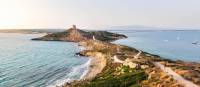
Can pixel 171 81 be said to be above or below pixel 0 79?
above

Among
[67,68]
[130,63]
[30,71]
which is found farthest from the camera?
[67,68]

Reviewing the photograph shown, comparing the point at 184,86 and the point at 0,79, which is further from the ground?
the point at 184,86

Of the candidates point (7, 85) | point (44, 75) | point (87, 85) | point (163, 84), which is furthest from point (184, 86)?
point (44, 75)

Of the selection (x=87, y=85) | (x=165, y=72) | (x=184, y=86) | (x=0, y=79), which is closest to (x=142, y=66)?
(x=165, y=72)

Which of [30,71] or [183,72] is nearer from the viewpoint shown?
[183,72]

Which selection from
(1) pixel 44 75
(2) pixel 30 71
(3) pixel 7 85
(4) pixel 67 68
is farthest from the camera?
(4) pixel 67 68

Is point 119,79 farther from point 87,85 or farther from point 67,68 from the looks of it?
point 67,68

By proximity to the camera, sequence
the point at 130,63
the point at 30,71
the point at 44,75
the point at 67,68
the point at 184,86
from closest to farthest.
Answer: the point at 184,86, the point at 130,63, the point at 44,75, the point at 30,71, the point at 67,68

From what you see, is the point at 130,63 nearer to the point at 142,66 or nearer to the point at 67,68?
the point at 142,66

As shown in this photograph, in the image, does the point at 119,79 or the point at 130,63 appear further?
the point at 130,63

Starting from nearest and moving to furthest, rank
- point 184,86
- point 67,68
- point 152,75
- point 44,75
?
point 184,86 → point 152,75 → point 44,75 → point 67,68
